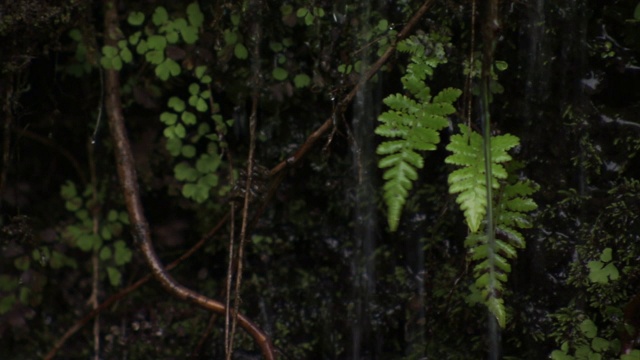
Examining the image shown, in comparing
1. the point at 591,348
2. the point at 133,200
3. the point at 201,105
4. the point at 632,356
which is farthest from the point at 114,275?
the point at 632,356

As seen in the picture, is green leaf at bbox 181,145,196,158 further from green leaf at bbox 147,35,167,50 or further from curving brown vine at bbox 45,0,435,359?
green leaf at bbox 147,35,167,50

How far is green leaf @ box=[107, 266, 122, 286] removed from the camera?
3.46m

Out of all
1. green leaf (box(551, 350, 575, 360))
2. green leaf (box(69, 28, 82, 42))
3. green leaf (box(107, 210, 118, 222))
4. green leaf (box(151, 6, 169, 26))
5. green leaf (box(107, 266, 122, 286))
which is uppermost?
green leaf (box(151, 6, 169, 26))

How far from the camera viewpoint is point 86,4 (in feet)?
10.3

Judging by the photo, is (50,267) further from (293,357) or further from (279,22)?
(279,22)

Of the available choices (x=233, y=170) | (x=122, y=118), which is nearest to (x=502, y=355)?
(x=233, y=170)

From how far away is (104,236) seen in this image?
3.46 meters

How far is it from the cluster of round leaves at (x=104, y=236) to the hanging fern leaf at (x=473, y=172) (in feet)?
6.71

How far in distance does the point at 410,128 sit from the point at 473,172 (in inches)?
10.3

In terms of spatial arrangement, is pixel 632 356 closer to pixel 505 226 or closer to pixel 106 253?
pixel 505 226

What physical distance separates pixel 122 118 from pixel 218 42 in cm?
61

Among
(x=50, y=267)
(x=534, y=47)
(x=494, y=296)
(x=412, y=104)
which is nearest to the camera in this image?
(x=494, y=296)

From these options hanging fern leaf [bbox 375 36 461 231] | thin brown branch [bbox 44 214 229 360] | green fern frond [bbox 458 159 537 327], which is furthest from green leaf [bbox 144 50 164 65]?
green fern frond [bbox 458 159 537 327]

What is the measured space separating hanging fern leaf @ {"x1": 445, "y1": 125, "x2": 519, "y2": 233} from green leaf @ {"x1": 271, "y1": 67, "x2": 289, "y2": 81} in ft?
4.08
